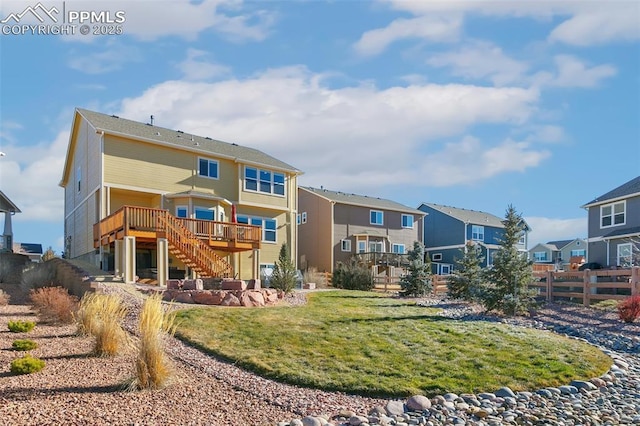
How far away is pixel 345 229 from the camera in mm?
35781

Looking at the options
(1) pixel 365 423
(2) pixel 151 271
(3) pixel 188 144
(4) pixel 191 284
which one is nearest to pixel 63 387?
(1) pixel 365 423

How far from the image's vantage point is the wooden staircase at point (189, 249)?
1805 cm

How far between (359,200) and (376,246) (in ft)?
11.7

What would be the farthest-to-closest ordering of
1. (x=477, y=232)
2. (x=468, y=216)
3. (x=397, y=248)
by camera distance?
(x=468, y=216)
(x=477, y=232)
(x=397, y=248)

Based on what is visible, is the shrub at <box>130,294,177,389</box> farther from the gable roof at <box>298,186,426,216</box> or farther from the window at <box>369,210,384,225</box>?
the window at <box>369,210,384,225</box>

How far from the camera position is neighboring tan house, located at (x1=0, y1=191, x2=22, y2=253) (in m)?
27.5

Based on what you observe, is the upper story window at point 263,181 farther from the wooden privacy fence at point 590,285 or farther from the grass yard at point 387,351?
the grass yard at point 387,351

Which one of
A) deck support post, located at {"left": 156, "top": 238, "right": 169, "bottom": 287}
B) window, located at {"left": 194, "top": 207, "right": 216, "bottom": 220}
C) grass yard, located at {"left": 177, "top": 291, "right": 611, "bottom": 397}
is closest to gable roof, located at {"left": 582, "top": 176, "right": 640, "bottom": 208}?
grass yard, located at {"left": 177, "top": 291, "right": 611, "bottom": 397}

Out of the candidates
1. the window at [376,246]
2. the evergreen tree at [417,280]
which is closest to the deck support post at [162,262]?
the evergreen tree at [417,280]

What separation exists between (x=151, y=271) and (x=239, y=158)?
799 cm

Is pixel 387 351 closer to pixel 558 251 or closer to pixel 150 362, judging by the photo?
pixel 150 362

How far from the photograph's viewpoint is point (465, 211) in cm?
4834

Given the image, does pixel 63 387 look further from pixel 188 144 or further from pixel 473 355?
pixel 188 144

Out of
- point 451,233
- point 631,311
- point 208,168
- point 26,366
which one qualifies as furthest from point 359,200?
point 26,366
